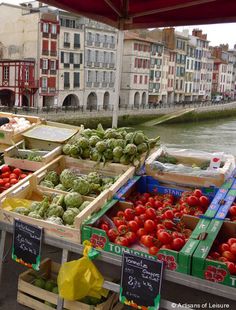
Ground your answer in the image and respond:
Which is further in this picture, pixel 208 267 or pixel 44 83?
pixel 44 83

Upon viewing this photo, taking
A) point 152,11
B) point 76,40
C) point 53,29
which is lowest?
point 152,11

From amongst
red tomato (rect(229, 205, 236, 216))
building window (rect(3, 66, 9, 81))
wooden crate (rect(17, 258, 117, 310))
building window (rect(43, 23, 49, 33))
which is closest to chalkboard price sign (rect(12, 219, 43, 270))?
wooden crate (rect(17, 258, 117, 310))

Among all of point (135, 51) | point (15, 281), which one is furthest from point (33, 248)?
point (135, 51)

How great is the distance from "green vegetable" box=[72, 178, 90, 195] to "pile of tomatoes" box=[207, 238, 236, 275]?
118 cm

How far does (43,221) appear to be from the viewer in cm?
289

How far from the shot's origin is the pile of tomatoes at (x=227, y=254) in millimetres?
2408

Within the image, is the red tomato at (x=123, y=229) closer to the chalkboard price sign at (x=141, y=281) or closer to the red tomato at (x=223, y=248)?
the chalkboard price sign at (x=141, y=281)

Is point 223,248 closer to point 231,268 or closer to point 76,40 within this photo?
point 231,268

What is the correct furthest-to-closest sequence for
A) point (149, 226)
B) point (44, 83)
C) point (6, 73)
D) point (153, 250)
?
point (44, 83) < point (6, 73) < point (149, 226) < point (153, 250)

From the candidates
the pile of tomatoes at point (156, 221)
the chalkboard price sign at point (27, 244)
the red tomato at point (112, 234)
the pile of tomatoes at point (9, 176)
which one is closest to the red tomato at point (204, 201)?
the pile of tomatoes at point (156, 221)

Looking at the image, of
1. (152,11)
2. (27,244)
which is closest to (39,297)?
(27,244)

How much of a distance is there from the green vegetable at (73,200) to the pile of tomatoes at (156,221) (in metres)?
0.32

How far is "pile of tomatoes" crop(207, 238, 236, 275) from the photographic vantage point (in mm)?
2408

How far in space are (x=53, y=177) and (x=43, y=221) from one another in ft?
2.65
